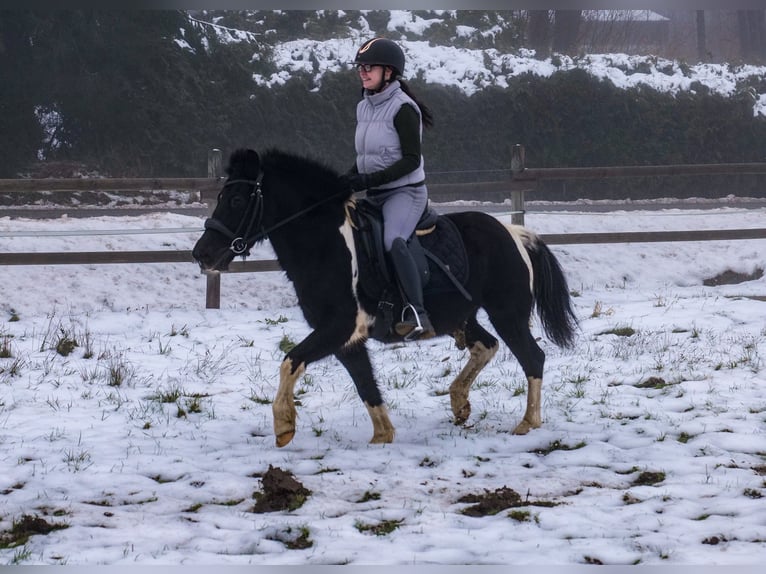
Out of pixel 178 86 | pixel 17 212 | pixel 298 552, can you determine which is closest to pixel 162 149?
pixel 178 86

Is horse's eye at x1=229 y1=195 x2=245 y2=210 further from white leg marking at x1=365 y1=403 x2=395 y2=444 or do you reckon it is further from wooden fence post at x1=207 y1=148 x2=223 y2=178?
wooden fence post at x1=207 y1=148 x2=223 y2=178

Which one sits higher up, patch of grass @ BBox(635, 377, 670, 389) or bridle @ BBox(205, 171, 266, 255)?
bridle @ BBox(205, 171, 266, 255)

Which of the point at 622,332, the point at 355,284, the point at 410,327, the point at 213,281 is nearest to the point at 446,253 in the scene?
the point at 410,327

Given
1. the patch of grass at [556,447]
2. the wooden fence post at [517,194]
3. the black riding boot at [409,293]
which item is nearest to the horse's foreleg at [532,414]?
the patch of grass at [556,447]

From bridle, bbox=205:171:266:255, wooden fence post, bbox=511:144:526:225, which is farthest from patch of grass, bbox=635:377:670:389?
wooden fence post, bbox=511:144:526:225

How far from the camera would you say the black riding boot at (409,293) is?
18.4ft

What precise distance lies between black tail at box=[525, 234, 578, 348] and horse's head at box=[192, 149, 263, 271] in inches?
84.3

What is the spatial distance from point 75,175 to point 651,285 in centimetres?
1135

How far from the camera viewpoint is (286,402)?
5348 millimetres

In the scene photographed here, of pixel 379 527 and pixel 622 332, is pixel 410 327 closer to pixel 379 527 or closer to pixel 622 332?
pixel 379 527

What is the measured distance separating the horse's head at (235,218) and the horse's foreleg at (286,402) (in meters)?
0.73

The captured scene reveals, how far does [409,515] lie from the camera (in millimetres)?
4258

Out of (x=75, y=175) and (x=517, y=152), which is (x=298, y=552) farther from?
(x=75, y=175)

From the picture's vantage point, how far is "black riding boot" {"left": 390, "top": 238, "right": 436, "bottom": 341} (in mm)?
5613
